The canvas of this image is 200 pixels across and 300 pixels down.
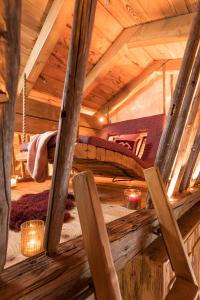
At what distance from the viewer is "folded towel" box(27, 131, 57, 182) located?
1.46 metres

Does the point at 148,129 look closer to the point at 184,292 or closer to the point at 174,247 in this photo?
the point at 174,247

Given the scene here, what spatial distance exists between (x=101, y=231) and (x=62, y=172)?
0.77 ft

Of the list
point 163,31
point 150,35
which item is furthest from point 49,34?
point 163,31

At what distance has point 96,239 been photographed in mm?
644

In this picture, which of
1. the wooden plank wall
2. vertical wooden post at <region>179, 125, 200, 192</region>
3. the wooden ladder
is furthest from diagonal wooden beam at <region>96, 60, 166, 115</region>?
the wooden ladder

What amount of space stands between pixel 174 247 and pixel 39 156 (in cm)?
100

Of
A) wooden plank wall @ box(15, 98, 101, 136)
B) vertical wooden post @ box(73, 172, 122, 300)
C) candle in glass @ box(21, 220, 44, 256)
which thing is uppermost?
wooden plank wall @ box(15, 98, 101, 136)

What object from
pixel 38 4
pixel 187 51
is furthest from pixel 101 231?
pixel 38 4

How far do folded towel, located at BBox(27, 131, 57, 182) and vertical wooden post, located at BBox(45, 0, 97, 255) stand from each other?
762mm

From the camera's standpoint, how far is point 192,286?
2.78 feet

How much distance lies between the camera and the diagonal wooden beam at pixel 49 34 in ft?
7.10

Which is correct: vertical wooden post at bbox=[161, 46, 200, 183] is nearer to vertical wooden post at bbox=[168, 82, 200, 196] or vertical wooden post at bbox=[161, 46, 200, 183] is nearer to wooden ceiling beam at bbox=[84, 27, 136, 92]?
vertical wooden post at bbox=[168, 82, 200, 196]

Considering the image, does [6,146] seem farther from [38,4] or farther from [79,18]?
[38,4]

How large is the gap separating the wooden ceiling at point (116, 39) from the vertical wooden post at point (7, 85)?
197 centimetres
